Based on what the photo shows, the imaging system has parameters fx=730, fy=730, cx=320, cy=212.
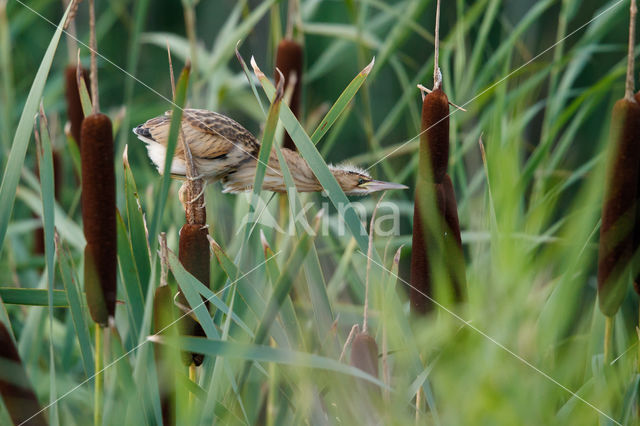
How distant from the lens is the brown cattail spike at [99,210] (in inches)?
22.7

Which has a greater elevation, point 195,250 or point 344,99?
point 344,99

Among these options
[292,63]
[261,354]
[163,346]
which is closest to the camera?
[261,354]

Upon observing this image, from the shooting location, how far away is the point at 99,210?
1.93ft

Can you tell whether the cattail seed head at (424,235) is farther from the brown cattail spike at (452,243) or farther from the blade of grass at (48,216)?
the blade of grass at (48,216)

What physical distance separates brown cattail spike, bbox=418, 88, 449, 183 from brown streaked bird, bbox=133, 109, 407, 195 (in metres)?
0.14

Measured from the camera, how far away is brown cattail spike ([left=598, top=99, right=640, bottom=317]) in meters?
0.62

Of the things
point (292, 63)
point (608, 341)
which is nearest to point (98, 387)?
point (608, 341)

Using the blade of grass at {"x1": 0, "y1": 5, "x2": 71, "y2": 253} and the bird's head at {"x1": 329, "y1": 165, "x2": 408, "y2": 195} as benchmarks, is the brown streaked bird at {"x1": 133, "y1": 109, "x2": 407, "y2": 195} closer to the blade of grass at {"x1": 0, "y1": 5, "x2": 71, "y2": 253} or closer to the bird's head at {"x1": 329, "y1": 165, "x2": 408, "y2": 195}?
the bird's head at {"x1": 329, "y1": 165, "x2": 408, "y2": 195}

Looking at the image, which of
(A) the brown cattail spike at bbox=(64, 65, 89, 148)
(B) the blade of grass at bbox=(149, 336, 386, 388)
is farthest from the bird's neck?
(A) the brown cattail spike at bbox=(64, 65, 89, 148)

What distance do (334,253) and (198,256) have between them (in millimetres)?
507

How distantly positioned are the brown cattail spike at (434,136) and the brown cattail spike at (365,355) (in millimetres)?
149

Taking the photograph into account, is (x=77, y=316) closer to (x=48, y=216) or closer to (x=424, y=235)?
(x=48, y=216)

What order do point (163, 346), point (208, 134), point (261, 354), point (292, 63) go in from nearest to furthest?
point (261, 354)
point (163, 346)
point (208, 134)
point (292, 63)

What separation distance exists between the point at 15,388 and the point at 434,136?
390mm
